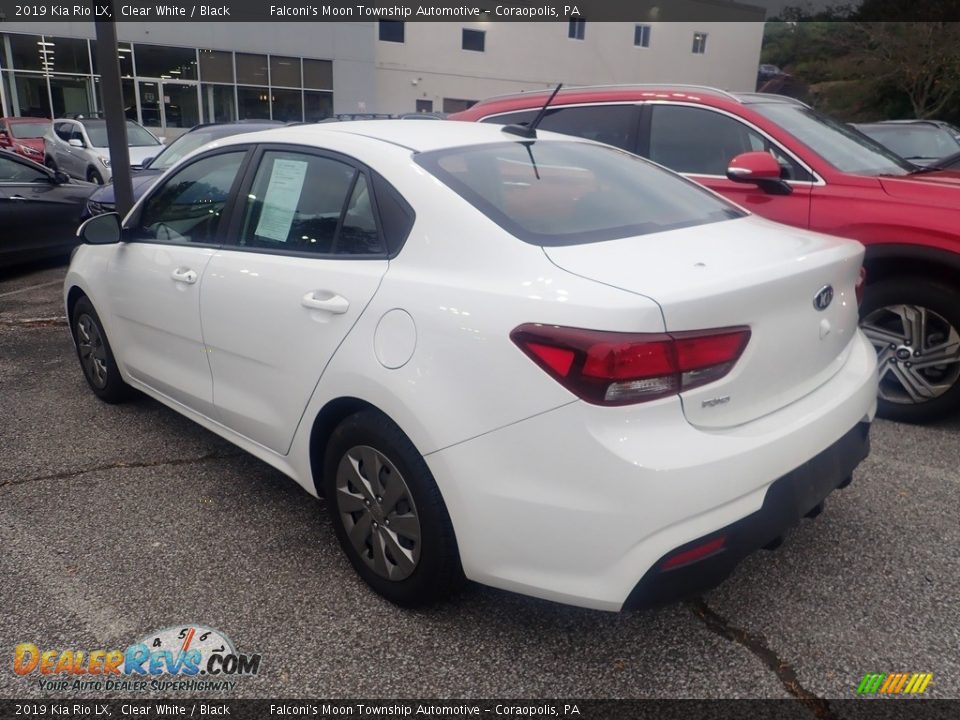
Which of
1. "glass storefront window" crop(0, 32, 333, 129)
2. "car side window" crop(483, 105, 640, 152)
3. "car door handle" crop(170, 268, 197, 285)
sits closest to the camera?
"car door handle" crop(170, 268, 197, 285)

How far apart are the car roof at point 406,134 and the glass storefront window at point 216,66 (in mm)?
26987

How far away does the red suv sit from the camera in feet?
12.4

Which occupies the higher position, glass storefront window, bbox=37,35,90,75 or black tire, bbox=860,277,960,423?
glass storefront window, bbox=37,35,90,75

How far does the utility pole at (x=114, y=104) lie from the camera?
5828 millimetres

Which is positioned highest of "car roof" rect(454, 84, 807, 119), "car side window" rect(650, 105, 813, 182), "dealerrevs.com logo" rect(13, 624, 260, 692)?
"car roof" rect(454, 84, 807, 119)

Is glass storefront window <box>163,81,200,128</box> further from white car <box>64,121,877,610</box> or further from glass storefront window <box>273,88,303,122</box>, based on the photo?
white car <box>64,121,877,610</box>

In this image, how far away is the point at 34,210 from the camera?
818cm

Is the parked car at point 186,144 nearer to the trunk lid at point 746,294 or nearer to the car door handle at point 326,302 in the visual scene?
the car door handle at point 326,302

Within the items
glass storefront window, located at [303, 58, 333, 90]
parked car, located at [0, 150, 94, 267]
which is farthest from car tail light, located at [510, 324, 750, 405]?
glass storefront window, located at [303, 58, 333, 90]

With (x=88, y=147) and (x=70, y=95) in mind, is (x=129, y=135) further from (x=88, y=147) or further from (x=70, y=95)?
(x=70, y=95)

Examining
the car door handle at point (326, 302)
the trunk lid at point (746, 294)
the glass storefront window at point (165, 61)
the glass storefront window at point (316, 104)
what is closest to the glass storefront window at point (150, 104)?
the glass storefront window at point (165, 61)

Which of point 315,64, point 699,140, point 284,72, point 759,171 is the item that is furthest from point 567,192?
point 315,64

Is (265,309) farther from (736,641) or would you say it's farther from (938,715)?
(938,715)

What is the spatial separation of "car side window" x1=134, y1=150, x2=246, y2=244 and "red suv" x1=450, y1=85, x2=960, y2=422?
102 inches
